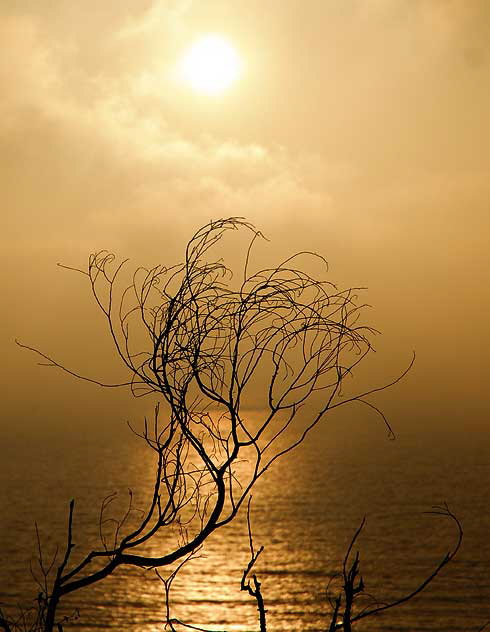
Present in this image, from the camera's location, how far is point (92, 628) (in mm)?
100125

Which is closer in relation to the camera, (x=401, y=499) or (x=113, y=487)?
(x=401, y=499)

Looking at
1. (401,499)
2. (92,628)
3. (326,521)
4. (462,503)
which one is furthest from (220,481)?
(401,499)

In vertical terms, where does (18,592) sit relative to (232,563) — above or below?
below

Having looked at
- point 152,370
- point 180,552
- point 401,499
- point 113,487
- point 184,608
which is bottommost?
point 180,552

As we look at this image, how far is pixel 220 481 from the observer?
141 inches

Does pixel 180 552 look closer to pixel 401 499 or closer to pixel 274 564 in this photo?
pixel 274 564

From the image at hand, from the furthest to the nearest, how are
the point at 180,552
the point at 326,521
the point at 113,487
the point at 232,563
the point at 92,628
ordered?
the point at 113,487, the point at 326,521, the point at 232,563, the point at 92,628, the point at 180,552

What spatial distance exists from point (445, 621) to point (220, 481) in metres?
107

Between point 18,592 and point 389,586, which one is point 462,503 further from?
point 18,592

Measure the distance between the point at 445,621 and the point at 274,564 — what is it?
30.9 metres

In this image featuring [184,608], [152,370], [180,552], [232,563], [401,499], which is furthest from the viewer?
[401,499]

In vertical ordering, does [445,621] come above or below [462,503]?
below

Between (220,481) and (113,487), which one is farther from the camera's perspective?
(113,487)

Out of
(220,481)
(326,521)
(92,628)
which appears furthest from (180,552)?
(326,521)
